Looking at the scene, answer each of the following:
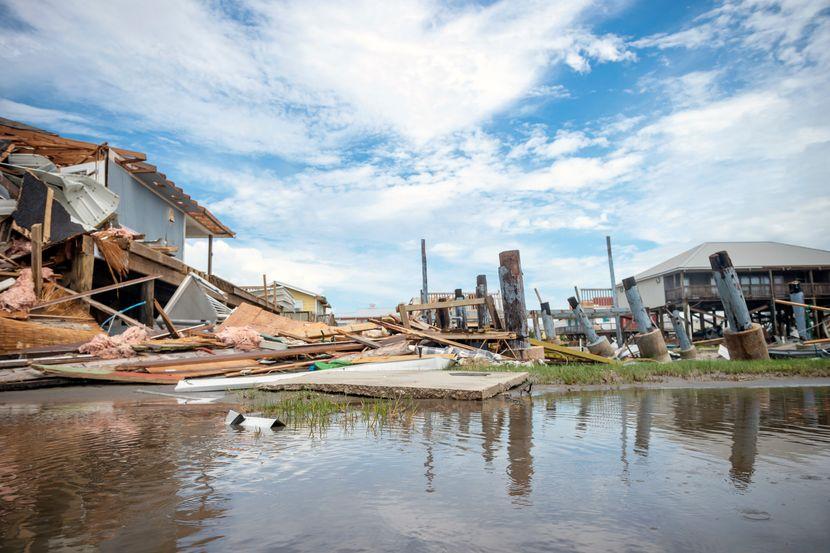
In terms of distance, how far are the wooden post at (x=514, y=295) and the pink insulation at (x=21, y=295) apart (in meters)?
8.91

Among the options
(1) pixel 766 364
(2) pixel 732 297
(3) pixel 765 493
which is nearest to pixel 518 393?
(3) pixel 765 493

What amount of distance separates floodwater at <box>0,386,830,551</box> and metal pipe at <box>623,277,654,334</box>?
1053cm

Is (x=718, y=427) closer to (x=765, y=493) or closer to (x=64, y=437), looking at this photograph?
(x=765, y=493)

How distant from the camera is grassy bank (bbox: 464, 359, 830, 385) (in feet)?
22.4

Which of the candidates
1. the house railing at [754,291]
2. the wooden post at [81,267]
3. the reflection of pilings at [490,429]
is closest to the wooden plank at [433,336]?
the reflection of pilings at [490,429]

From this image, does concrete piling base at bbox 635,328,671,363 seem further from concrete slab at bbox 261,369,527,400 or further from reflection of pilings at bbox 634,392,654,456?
concrete slab at bbox 261,369,527,400

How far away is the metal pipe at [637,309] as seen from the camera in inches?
534

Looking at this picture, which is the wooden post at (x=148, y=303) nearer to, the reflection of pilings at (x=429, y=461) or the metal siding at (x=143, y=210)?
the metal siding at (x=143, y=210)

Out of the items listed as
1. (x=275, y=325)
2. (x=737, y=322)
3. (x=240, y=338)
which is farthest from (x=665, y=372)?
(x=275, y=325)

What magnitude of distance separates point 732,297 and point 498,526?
11241mm

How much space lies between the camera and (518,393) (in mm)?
5414

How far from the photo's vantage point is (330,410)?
4043 mm

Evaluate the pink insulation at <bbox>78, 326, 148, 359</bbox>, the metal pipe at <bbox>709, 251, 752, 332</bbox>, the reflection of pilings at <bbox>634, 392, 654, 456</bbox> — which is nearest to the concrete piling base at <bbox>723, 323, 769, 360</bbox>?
the metal pipe at <bbox>709, 251, 752, 332</bbox>

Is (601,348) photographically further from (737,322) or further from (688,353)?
(737,322)
